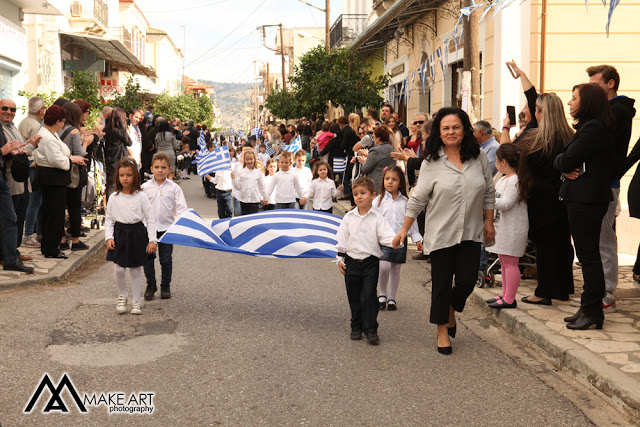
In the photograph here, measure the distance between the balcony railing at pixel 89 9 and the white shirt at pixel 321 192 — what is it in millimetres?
23514

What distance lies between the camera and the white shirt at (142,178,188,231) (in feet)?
27.0

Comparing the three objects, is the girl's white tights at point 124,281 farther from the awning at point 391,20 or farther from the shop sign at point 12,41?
the awning at point 391,20

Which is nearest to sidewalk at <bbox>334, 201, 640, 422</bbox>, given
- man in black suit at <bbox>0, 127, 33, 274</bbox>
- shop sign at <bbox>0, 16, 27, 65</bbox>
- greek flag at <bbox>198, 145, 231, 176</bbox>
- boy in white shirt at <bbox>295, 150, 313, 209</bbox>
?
boy in white shirt at <bbox>295, 150, 313, 209</bbox>

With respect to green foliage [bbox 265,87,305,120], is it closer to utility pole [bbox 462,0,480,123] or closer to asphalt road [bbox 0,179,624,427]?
utility pole [bbox 462,0,480,123]

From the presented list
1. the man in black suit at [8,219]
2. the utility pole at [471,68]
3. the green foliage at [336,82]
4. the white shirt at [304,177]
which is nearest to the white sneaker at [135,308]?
the man in black suit at [8,219]

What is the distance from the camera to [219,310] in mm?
7520

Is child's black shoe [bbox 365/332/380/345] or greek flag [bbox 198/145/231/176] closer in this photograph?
child's black shoe [bbox 365/332/380/345]

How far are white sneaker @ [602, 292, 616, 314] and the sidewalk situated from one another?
0.08m

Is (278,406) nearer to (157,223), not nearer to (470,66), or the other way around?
(157,223)

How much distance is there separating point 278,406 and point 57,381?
1.66 meters

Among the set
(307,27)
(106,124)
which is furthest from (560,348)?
(307,27)

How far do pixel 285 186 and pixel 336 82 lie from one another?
13567mm

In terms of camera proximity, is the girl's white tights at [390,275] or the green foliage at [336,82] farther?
the green foliage at [336,82]

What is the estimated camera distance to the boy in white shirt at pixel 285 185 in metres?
12.3
